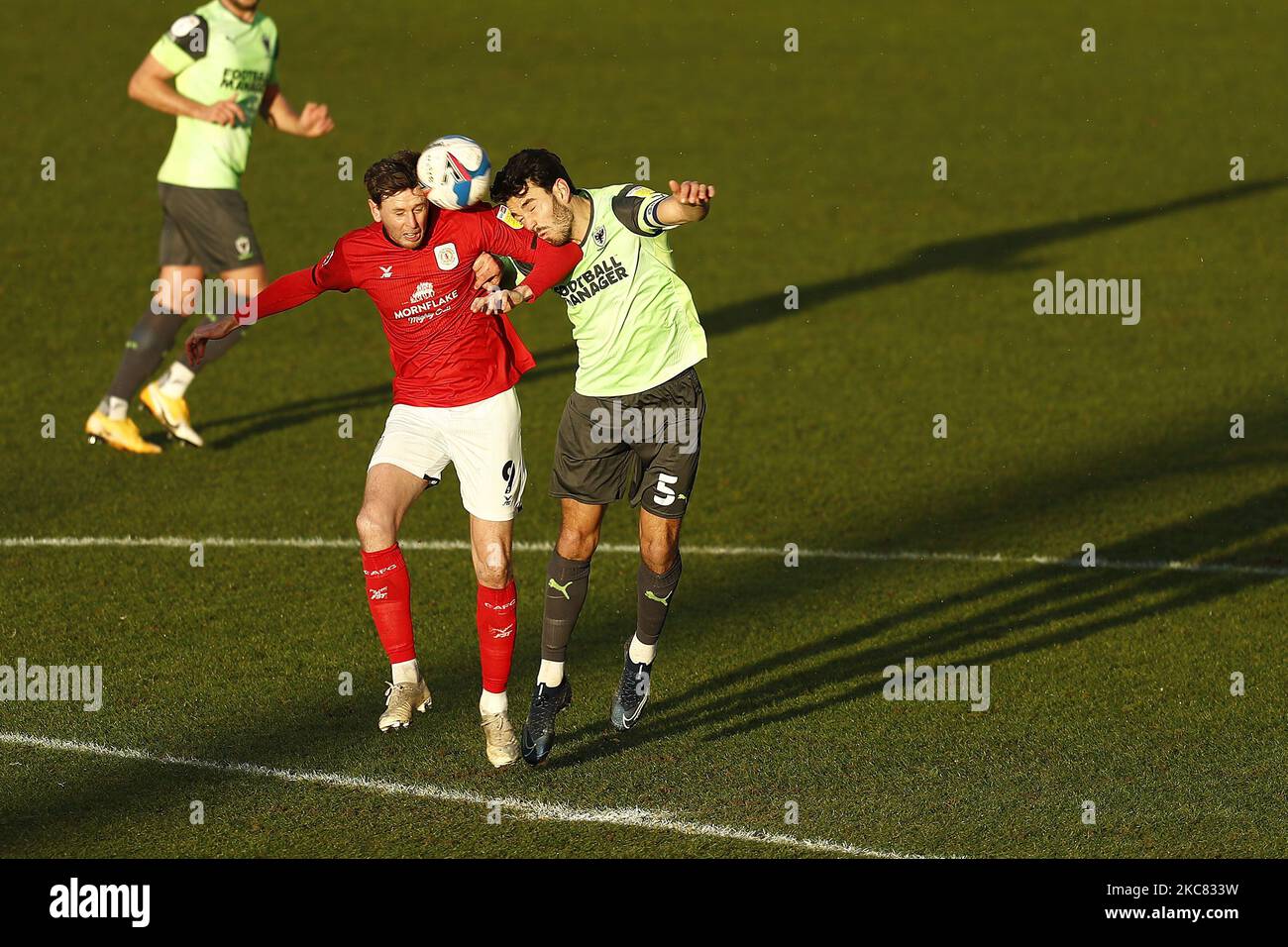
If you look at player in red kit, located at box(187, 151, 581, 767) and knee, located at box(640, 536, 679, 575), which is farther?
knee, located at box(640, 536, 679, 575)

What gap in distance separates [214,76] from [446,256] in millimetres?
5354

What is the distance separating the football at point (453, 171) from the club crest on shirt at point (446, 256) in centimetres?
18

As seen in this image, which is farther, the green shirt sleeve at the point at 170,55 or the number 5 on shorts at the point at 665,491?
the green shirt sleeve at the point at 170,55

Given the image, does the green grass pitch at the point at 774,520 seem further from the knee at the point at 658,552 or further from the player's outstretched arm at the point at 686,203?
the player's outstretched arm at the point at 686,203

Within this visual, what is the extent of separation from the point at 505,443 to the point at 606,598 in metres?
2.09

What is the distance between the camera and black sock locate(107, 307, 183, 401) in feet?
39.1

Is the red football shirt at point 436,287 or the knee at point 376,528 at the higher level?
the red football shirt at point 436,287

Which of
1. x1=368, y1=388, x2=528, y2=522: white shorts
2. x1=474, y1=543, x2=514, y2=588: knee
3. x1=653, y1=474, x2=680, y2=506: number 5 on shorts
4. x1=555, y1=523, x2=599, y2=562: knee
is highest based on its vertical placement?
x1=368, y1=388, x2=528, y2=522: white shorts

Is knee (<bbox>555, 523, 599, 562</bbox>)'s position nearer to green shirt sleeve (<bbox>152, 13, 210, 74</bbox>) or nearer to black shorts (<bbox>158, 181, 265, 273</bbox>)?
black shorts (<bbox>158, 181, 265, 273</bbox>)

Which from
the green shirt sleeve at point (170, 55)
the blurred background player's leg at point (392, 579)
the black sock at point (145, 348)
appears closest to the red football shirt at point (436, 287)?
the blurred background player's leg at point (392, 579)

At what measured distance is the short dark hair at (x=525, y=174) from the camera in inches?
279

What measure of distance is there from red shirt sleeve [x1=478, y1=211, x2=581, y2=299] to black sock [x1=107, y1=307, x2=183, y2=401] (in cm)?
520

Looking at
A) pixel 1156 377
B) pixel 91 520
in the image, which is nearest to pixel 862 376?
pixel 1156 377

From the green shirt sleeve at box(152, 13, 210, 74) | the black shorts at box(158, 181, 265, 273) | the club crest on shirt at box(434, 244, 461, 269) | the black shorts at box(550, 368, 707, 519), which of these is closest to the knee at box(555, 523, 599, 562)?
the black shorts at box(550, 368, 707, 519)
